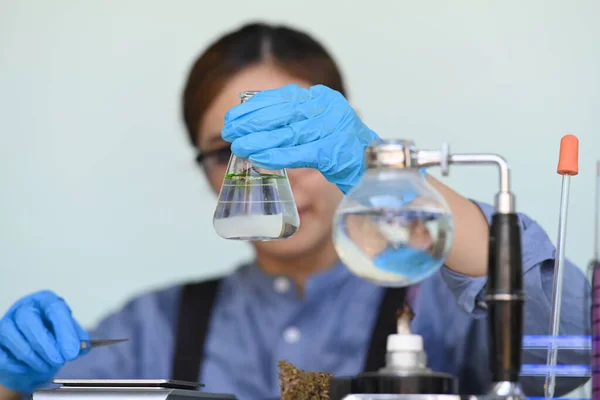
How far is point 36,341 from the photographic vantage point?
1.95 m

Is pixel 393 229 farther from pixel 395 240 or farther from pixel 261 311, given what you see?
pixel 261 311

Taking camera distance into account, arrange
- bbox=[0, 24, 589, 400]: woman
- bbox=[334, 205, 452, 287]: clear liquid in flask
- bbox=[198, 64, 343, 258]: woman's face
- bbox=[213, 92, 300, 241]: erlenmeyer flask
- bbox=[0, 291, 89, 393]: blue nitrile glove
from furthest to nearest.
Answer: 1. bbox=[198, 64, 343, 258]: woman's face
2. bbox=[0, 24, 589, 400]: woman
3. bbox=[0, 291, 89, 393]: blue nitrile glove
4. bbox=[213, 92, 300, 241]: erlenmeyer flask
5. bbox=[334, 205, 452, 287]: clear liquid in flask

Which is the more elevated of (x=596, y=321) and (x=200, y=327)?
(x=596, y=321)

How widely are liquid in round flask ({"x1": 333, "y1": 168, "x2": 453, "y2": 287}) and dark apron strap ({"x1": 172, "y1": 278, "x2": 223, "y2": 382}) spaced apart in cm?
156

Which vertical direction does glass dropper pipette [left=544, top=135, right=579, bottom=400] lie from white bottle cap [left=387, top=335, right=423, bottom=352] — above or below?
above

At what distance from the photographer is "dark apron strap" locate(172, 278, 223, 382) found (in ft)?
8.08

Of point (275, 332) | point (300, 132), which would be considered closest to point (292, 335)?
point (275, 332)

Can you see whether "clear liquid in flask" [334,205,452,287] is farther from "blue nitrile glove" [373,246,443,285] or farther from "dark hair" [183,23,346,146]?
"dark hair" [183,23,346,146]

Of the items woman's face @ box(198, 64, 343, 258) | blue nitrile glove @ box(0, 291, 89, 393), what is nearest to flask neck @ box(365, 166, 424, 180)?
blue nitrile glove @ box(0, 291, 89, 393)

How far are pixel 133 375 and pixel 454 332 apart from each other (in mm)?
906

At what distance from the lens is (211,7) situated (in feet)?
8.68

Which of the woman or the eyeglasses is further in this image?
the eyeglasses

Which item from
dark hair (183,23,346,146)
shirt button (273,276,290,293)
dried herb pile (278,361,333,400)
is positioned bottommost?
dried herb pile (278,361,333,400)

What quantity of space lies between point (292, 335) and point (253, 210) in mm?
1125
